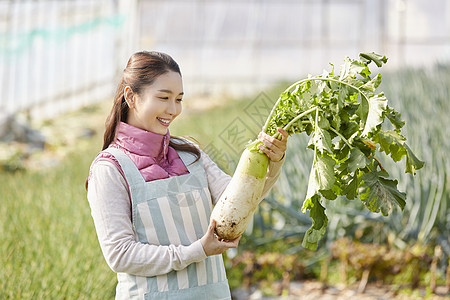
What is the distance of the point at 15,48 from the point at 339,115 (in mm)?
10251

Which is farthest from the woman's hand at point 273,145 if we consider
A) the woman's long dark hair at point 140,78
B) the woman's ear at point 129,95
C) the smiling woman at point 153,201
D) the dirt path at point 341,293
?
the dirt path at point 341,293

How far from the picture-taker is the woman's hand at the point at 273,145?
4.85 ft

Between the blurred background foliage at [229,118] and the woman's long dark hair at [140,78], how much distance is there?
0.44 meters

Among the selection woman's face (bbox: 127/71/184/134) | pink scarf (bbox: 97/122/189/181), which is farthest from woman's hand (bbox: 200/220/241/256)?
woman's face (bbox: 127/71/184/134)

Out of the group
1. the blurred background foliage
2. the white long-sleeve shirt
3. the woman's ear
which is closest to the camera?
the white long-sleeve shirt

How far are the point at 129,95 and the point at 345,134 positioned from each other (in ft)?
1.83

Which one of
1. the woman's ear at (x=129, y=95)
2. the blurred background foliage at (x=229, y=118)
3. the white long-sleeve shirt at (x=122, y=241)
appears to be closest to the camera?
the white long-sleeve shirt at (x=122, y=241)

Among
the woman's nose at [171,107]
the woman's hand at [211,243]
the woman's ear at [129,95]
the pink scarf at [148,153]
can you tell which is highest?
the woman's ear at [129,95]

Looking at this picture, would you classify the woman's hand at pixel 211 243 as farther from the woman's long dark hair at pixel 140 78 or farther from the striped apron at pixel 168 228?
the woman's long dark hair at pixel 140 78

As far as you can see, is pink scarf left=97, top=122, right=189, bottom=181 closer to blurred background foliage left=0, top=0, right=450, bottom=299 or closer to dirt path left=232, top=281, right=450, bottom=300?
blurred background foliage left=0, top=0, right=450, bottom=299

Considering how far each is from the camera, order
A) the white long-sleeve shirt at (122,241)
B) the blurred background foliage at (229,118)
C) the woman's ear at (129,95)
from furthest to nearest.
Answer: the blurred background foliage at (229,118) < the woman's ear at (129,95) < the white long-sleeve shirt at (122,241)

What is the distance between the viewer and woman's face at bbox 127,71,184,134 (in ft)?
4.84

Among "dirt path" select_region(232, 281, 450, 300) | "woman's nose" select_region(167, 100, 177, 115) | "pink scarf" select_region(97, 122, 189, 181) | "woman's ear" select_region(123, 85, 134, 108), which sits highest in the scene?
"woman's ear" select_region(123, 85, 134, 108)

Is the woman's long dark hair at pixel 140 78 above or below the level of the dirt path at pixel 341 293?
above
